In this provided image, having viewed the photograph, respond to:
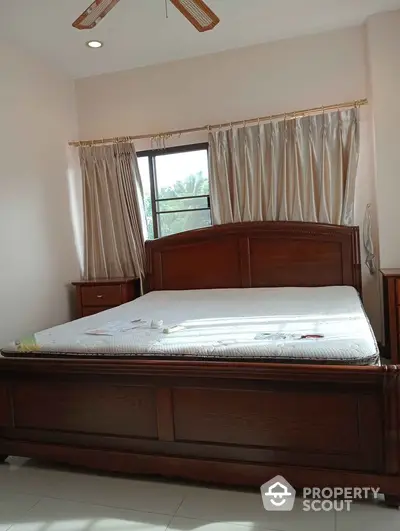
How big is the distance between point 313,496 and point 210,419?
1.75 ft

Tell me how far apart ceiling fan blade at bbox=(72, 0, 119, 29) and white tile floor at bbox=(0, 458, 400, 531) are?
7.81ft

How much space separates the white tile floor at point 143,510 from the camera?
177cm

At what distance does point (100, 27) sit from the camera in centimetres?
365

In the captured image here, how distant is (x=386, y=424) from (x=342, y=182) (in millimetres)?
2555

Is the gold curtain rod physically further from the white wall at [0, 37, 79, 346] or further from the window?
the white wall at [0, 37, 79, 346]

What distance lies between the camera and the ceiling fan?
7.59ft

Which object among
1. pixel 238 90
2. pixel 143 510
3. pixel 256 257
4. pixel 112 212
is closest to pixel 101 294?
pixel 112 212

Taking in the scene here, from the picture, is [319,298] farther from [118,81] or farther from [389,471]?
[118,81]

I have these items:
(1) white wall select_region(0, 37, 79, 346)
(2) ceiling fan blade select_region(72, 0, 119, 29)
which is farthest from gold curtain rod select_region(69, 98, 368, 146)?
(2) ceiling fan blade select_region(72, 0, 119, 29)

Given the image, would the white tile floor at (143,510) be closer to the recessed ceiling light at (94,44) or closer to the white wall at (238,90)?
the white wall at (238,90)

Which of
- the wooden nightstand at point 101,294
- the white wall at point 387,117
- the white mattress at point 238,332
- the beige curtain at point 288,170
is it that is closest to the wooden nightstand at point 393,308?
the white mattress at point 238,332

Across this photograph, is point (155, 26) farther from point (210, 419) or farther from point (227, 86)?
point (210, 419)

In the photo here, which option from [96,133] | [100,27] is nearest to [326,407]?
[100,27]

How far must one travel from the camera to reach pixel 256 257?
13.5ft
